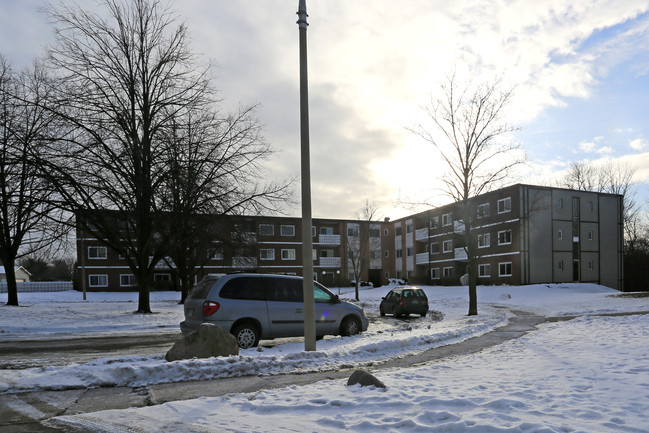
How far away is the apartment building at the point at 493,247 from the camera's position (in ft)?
147

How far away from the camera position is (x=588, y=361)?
8469 millimetres

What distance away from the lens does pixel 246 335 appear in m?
11.3

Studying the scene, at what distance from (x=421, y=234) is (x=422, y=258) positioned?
3.21 metres

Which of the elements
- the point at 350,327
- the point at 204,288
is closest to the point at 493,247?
the point at 350,327

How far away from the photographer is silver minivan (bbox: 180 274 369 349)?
11.1 meters

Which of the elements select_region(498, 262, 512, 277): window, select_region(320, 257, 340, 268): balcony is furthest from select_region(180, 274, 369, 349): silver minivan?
select_region(320, 257, 340, 268): balcony

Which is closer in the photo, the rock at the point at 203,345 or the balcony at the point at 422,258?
the rock at the point at 203,345

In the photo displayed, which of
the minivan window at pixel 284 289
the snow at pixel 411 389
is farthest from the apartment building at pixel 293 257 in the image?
the snow at pixel 411 389

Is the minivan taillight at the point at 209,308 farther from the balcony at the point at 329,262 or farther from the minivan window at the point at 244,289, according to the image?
the balcony at the point at 329,262

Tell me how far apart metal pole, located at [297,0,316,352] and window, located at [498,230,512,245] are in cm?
3904

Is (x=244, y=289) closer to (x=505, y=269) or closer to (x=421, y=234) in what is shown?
(x=505, y=269)

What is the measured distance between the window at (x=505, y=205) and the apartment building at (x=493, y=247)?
101 millimetres

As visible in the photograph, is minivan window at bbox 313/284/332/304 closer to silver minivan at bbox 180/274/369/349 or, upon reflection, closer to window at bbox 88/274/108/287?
silver minivan at bbox 180/274/369/349

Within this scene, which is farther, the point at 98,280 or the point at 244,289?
the point at 98,280
